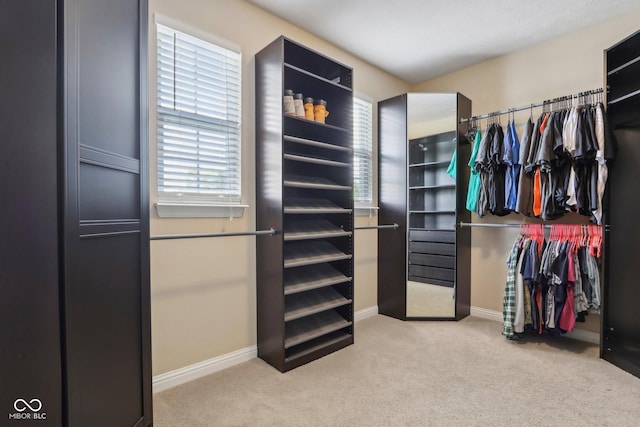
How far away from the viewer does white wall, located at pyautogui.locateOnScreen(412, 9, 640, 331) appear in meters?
2.53

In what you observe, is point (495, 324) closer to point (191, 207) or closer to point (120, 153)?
point (191, 207)

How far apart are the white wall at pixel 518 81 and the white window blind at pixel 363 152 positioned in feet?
3.28

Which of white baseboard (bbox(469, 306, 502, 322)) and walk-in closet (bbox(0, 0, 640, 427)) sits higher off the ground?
walk-in closet (bbox(0, 0, 640, 427))

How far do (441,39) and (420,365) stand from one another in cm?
270

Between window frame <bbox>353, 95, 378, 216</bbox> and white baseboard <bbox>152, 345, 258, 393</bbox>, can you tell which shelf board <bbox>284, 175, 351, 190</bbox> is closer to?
window frame <bbox>353, 95, 378, 216</bbox>

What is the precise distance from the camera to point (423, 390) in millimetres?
1879

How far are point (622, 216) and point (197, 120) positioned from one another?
3037 mm

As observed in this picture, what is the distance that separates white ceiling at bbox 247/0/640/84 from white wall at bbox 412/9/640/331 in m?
0.10

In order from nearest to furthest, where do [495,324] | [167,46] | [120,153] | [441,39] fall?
[120,153], [167,46], [441,39], [495,324]

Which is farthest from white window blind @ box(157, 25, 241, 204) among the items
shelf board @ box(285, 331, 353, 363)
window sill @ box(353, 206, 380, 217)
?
window sill @ box(353, 206, 380, 217)

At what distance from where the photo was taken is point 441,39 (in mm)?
2740

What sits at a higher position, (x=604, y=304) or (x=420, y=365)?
(x=604, y=304)

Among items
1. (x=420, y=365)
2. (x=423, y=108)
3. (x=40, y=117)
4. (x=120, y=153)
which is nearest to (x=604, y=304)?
(x=420, y=365)

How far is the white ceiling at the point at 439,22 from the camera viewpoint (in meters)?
2.27
